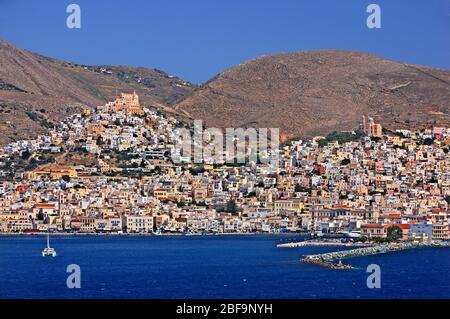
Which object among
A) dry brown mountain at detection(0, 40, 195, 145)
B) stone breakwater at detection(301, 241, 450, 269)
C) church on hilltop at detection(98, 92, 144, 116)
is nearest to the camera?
stone breakwater at detection(301, 241, 450, 269)

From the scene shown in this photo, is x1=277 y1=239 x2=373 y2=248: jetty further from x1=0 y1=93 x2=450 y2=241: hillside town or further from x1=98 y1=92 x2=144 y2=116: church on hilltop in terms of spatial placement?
x1=98 y1=92 x2=144 y2=116: church on hilltop

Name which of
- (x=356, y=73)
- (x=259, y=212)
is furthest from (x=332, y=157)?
(x=356, y=73)

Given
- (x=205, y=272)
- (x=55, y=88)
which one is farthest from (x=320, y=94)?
(x=205, y=272)

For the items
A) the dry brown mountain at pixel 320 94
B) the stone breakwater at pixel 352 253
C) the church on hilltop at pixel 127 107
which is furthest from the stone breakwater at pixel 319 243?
the dry brown mountain at pixel 320 94

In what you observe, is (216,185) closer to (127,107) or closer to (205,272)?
(127,107)

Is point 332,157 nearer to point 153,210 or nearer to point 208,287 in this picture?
point 153,210

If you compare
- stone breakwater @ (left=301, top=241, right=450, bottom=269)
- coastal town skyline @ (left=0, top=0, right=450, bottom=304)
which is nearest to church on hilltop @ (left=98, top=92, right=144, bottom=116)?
Result: coastal town skyline @ (left=0, top=0, right=450, bottom=304)

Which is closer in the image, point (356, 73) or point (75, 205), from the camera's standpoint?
point (75, 205)
